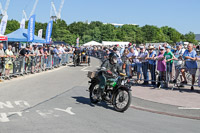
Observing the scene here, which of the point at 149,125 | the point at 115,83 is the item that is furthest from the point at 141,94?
the point at 149,125

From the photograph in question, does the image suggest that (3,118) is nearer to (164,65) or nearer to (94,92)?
(94,92)

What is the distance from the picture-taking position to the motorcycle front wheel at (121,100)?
7572 millimetres

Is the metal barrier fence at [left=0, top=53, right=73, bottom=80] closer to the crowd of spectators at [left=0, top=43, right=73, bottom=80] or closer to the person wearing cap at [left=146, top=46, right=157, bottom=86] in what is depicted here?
the crowd of spectators at [left=0, top=43, right=73, bottom=80]

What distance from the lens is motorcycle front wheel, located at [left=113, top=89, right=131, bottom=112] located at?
7572 millimetres

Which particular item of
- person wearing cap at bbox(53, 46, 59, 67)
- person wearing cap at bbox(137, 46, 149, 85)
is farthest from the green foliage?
person wearing cap at bbox(137, 46, 149, 85)

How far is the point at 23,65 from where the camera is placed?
15.8 m

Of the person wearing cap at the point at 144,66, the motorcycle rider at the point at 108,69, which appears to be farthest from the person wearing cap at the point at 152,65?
the motorcycle rider at the point at 108,69

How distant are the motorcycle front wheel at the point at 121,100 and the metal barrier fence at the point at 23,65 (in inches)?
301

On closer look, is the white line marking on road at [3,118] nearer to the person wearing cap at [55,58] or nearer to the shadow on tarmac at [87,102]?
the shadow on tarmac at [87,102]

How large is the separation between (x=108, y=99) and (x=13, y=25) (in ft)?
350

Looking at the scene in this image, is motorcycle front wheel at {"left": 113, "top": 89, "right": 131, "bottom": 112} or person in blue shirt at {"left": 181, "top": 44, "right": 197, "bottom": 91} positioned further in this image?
person in blue shirt at {"left": 181, "top": 44, "right": 197, "bottom": 91}

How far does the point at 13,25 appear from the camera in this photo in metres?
108

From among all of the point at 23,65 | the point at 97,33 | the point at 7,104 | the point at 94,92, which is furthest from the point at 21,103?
the point at 97,33

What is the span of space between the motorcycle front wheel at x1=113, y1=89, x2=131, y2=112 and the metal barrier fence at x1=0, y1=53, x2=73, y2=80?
763 cm
